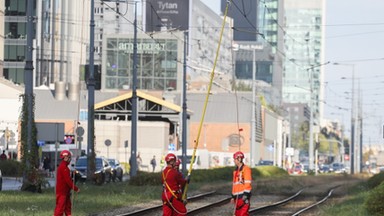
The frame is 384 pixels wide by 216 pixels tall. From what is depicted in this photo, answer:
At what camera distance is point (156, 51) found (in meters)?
140

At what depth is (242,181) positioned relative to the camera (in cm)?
2341

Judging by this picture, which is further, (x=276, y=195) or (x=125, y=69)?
(x=125, y=69)

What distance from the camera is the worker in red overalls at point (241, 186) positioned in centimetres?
2328

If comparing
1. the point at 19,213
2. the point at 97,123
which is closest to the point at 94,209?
the point at 19,213

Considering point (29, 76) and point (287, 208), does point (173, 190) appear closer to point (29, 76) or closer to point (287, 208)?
point (287, 208)

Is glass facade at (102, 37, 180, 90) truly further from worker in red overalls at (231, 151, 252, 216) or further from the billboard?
worker in red overalls at (231, 151, 252, 216)

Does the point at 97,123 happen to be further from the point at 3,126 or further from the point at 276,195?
the point at 276,195

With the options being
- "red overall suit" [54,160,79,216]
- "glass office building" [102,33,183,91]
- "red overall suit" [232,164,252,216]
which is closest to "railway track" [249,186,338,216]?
"red overall suit" [54,160,79,216]

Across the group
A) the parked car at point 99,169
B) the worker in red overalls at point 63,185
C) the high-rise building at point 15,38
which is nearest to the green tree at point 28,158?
the parked car at point 99,169

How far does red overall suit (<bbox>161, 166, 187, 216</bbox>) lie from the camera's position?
22672 millimetres

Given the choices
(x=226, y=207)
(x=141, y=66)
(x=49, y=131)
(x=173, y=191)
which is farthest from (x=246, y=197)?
(x=141, y=66)

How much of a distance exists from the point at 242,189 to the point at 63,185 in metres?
4.22

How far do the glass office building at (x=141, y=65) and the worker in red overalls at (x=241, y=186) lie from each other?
117 metres

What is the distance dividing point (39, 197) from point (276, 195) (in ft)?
54.1
